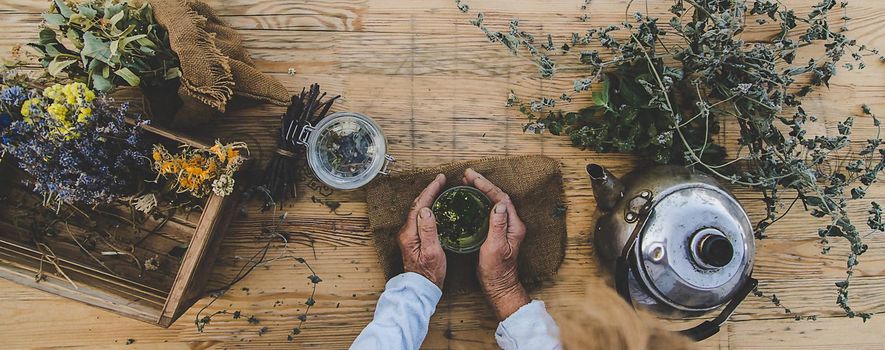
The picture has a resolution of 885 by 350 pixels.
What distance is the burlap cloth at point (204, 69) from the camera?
0.98 metres

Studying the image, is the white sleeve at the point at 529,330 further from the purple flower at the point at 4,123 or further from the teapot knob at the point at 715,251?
the purple flower at the point at 4,123

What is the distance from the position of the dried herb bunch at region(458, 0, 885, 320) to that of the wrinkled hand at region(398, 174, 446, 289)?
→ 280 mm

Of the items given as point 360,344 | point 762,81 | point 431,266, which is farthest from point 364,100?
point 762,81

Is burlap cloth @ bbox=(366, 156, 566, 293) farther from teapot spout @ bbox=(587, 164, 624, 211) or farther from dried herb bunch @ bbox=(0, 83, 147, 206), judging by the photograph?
dried herb bunch @ bbox=(0, 83, 147, 206)

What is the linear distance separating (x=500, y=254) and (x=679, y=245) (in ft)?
1.22

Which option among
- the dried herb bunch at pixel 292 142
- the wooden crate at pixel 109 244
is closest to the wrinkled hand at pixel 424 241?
the dried herb bunch at pixel 292 142

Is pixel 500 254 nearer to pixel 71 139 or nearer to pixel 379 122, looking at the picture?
pixel 379 122

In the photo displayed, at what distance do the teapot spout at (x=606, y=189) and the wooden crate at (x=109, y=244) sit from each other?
0.72m

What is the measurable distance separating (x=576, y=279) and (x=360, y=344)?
0.51m

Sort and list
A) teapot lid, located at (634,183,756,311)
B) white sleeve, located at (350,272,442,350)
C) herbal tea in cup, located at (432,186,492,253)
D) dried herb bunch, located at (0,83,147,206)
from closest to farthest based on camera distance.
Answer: dried herb bunch, located at (0,83,147,206) → teapot lid, located at (634,183,756,311) → white sleeve, located at (350,272,442,350) → herbal tea in cup, located at (432,186,492,253)

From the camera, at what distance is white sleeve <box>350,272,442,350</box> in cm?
115

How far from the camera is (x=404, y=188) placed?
127 cm

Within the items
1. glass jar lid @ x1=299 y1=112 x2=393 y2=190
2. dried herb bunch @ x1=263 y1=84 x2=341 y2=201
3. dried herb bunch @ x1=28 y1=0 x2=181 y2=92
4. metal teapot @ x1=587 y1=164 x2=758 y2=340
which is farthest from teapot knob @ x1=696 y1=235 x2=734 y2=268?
dried herb bunch @ x1=28 y1=0 x2=181 y2=92

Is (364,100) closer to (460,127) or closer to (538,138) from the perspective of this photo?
(460,127)
